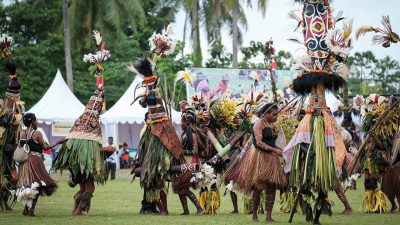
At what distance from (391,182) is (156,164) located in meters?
3.98

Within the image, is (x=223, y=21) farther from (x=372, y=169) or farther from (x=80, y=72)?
(x=372, y=169)

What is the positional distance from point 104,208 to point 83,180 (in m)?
2.26

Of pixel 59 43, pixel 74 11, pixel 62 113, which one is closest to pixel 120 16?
pixel 74 11

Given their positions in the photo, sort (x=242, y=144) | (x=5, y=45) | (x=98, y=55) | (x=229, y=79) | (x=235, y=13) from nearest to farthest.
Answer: (x=98, y=55)
(x=5, y=45)
(x=242, y=144)
(x=229, y=79)
(x=235, y=13)

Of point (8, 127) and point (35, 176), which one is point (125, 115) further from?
point (35, 176)

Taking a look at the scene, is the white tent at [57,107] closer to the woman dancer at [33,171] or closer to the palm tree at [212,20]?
the palm tree at [212,20]

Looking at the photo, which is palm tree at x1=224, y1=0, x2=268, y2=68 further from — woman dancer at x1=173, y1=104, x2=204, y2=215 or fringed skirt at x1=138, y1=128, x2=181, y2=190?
fringed skirt at x1=138, y1=128, x2=181, y2=190

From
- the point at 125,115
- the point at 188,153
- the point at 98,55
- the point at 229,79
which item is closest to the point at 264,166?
the point at 188,153

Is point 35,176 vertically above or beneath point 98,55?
beneath

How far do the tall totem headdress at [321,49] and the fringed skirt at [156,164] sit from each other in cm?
283

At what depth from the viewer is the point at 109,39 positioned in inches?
1684

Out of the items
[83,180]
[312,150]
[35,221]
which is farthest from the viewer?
[83,180]

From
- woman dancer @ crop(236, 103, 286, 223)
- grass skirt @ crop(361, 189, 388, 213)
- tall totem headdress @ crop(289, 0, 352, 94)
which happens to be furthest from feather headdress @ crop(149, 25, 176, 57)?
grass skirt @ crop(361, 189, 388, 213)

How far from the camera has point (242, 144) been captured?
1490cm
